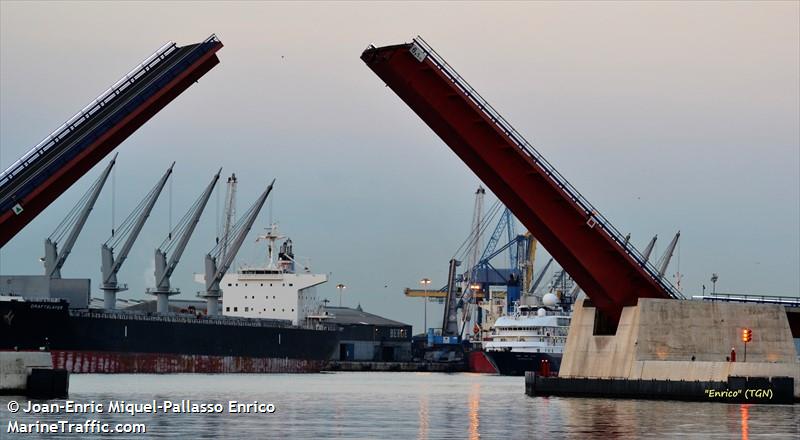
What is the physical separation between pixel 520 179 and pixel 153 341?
136 ft

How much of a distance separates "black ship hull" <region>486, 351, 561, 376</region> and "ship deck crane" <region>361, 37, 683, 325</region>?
55557mm

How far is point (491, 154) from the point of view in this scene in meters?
36.7

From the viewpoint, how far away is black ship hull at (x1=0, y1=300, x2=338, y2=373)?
64000mm

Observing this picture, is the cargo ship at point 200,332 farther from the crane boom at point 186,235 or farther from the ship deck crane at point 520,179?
the ship deck crane at point 520,179

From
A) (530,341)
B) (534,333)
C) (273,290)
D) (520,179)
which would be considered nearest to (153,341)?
(273,290)

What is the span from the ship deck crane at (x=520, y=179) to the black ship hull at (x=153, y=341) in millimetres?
30666

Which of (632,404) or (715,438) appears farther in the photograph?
(632,404)

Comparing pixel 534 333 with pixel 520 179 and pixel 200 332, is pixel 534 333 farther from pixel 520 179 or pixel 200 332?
pixel 520 179

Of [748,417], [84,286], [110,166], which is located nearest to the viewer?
[748,417]

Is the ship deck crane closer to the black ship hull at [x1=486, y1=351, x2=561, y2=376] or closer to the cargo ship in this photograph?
the cargo ship

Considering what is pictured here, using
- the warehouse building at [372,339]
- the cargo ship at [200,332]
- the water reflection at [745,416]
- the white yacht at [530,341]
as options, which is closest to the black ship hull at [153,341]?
the cargo ship at [200,332]

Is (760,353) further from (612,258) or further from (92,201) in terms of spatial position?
(92,201)

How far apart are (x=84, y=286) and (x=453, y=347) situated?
219 ft

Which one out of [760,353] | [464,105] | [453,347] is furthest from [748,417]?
[453,347]
